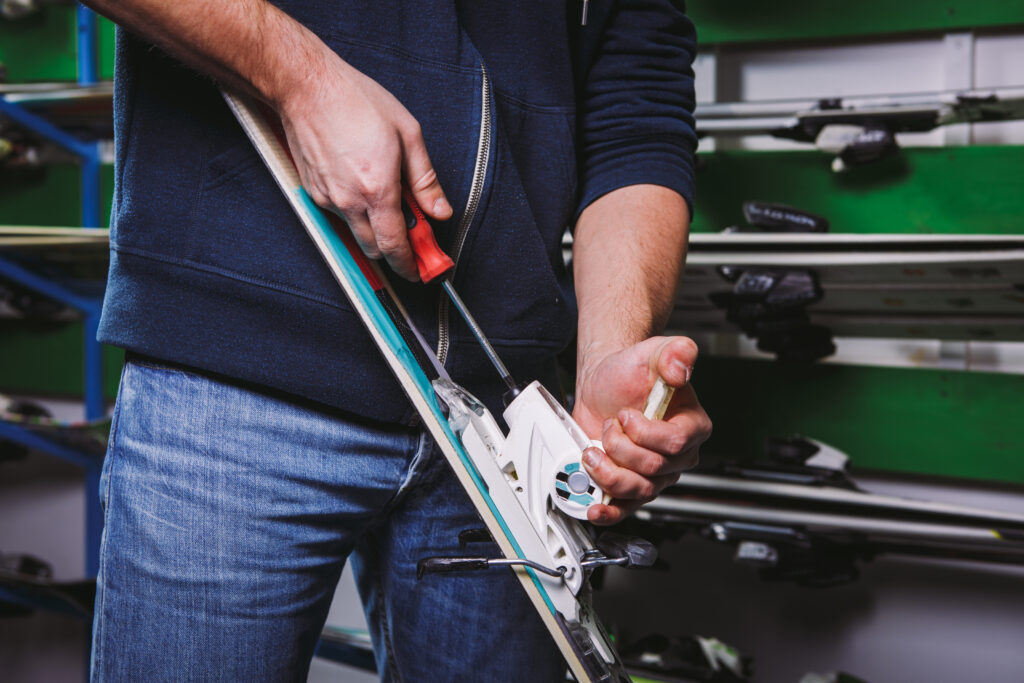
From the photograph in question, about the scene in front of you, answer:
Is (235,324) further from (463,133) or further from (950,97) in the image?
(950,97)

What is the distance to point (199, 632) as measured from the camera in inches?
25.9

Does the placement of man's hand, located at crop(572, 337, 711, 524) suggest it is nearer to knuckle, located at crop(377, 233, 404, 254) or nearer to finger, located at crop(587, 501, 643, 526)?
finger, located at crop(587, 501, 643, 526)

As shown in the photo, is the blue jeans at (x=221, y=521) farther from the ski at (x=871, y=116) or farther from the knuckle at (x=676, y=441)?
the ski at (x=871, y=116)

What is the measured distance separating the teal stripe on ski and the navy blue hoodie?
1.5 inches

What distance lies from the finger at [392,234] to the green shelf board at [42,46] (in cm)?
215

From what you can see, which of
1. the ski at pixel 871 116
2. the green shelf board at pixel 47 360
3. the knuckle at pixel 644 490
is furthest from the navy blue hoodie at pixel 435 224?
the green shelf board at pixel 47 360

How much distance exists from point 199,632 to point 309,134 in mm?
422

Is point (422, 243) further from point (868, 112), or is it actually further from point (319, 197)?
point (868, 112)

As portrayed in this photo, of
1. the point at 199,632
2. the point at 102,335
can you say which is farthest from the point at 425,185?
the point at 199,632

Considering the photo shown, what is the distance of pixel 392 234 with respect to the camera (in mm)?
620

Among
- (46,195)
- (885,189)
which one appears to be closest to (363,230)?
(885,189)

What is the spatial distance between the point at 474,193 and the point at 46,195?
2.24 metres

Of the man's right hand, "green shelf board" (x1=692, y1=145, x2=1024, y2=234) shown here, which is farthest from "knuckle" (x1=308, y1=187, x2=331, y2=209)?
"green shelf board" (x1=692, y1=145, x2=1024, y2=234)

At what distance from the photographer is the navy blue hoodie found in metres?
0.66
